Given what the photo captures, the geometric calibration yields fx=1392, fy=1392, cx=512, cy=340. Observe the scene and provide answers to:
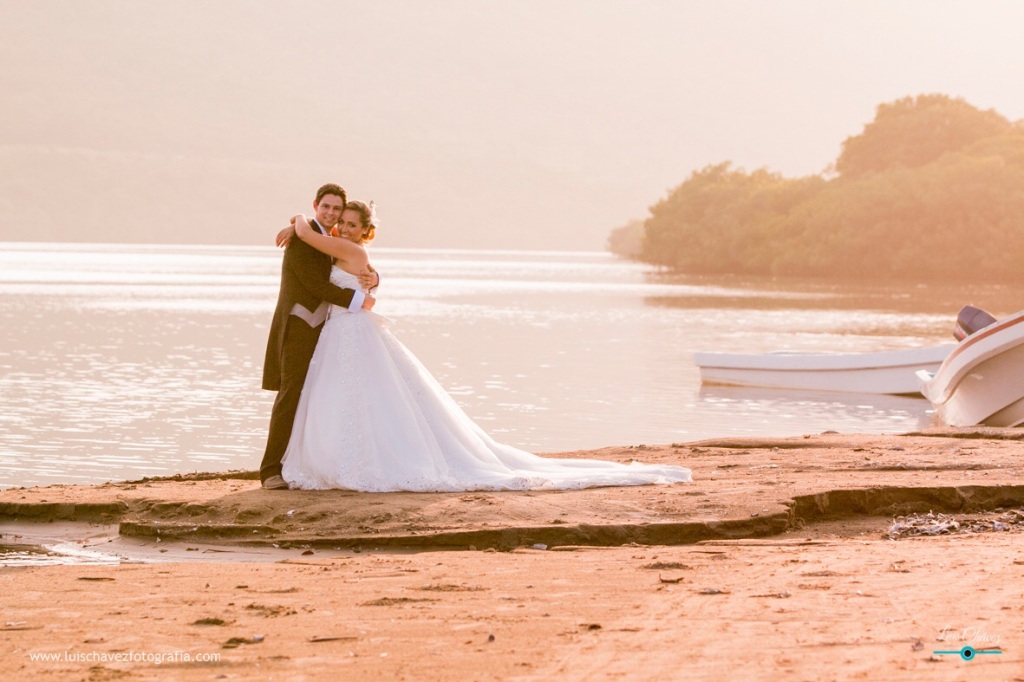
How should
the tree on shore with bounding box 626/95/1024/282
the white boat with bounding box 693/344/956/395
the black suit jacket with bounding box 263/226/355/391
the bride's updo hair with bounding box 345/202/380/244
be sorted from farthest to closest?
the tree on shore with bounding box 626/95/1024/282, the white boat with bounding box 693/344/956/395, the bride's updo hair with bounding box 345/202/380/244, the black suit jacket with bounding box 263/226/355/391

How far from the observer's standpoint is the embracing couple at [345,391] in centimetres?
937

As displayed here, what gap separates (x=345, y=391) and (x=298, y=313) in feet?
2.08

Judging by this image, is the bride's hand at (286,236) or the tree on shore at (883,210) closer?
the bride's hand at (286,236)

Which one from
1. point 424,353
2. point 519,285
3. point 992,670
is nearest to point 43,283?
point 519,285

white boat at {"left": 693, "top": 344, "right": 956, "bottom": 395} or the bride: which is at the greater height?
the bride

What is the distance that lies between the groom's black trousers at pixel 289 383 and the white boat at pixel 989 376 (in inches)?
446

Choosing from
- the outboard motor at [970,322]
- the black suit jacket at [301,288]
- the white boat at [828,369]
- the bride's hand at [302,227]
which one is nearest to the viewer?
the bride's hand at [302,227]

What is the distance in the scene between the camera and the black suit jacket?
9422 mm

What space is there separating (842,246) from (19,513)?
8846 cm

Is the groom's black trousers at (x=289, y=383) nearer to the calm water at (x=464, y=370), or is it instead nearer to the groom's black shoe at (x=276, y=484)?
the groom's black shoe at (x=276, y=484)

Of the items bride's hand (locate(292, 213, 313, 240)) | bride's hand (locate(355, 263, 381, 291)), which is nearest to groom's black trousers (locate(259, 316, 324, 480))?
bride's hand (locate(355, 263, 381, 291))

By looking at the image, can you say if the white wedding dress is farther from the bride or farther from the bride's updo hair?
the bride's updo hair

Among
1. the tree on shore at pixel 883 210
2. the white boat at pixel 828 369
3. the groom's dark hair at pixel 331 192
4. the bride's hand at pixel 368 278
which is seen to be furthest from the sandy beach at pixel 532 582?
the tree on shore at pixel 883 210

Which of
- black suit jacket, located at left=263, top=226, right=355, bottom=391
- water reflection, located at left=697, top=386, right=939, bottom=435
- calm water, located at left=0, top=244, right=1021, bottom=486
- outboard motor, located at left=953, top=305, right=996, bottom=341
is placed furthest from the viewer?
water reflection, located at left=697, top=386, right=939, bottom=435
